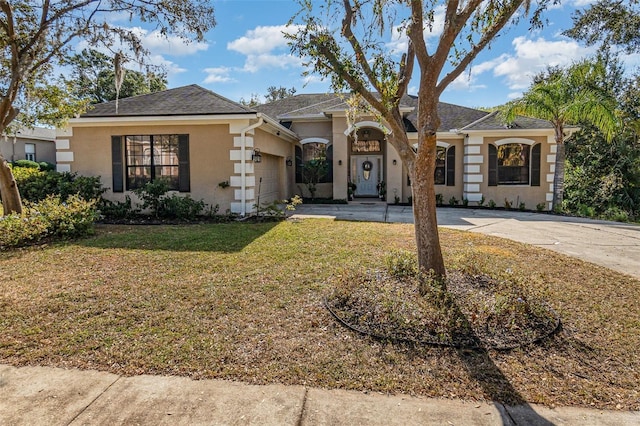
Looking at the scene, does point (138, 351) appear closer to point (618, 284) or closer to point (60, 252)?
point (60, 252)

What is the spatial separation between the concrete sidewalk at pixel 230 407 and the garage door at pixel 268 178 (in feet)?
32.2

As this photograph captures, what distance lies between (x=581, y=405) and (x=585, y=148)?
20.6m

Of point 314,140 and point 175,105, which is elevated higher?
point 175,105

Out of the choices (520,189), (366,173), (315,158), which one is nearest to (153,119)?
(315,158)

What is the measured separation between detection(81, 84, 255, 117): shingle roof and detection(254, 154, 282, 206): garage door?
2.10 m

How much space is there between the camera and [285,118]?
17.7 meters

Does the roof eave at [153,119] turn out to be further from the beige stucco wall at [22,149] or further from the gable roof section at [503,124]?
the beige stucco wall at [22,149]

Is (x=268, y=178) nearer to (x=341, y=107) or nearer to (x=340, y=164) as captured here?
(x=340, y=164)

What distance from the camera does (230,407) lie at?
279 centimetres

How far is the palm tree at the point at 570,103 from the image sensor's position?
12836 mm

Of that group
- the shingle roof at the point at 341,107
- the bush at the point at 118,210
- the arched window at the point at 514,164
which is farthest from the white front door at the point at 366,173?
the bush at the point at 118,210

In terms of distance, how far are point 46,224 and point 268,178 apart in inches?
309

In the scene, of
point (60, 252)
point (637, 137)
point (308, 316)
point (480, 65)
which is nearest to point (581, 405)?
point (308, 316)

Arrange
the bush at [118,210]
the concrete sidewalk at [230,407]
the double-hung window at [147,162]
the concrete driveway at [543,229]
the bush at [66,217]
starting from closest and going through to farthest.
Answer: the concrete sidewalk at [230,407], the concrete driveway at [543,229], the bush at [66,217], the bush at [118,210], the double-hung window at [147,162]
